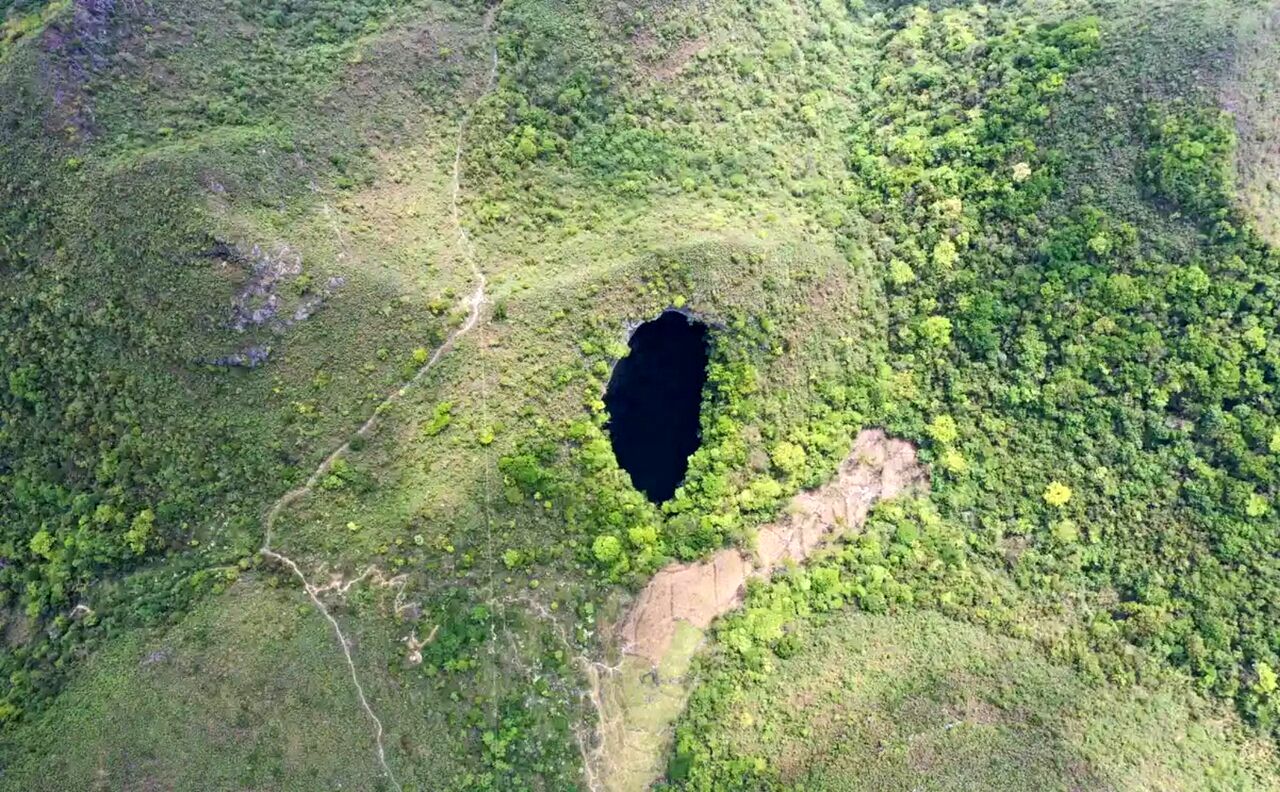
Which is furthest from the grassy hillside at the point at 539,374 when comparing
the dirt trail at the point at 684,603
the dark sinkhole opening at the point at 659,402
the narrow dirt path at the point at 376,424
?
the dark sinkhole opening at the point at 659,402

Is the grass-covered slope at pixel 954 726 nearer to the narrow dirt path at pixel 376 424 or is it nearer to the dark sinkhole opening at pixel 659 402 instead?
the dark sinkhole opening at pixel 659 402

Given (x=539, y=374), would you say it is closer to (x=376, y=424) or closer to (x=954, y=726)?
(x=376, y=424)

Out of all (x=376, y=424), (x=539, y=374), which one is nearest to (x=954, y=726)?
(x=539, y=374)

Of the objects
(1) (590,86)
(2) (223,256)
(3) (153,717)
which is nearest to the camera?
(3) (153,717)

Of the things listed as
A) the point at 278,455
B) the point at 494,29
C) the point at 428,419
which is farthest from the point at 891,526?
the point at 494,29

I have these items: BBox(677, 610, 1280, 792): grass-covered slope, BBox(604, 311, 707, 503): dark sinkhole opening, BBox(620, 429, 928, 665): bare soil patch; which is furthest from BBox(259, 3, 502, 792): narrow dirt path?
BBox(677, 610, 1280, 792): grass-covered slope

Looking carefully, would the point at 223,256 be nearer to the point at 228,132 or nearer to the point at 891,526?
the point at 228,132
